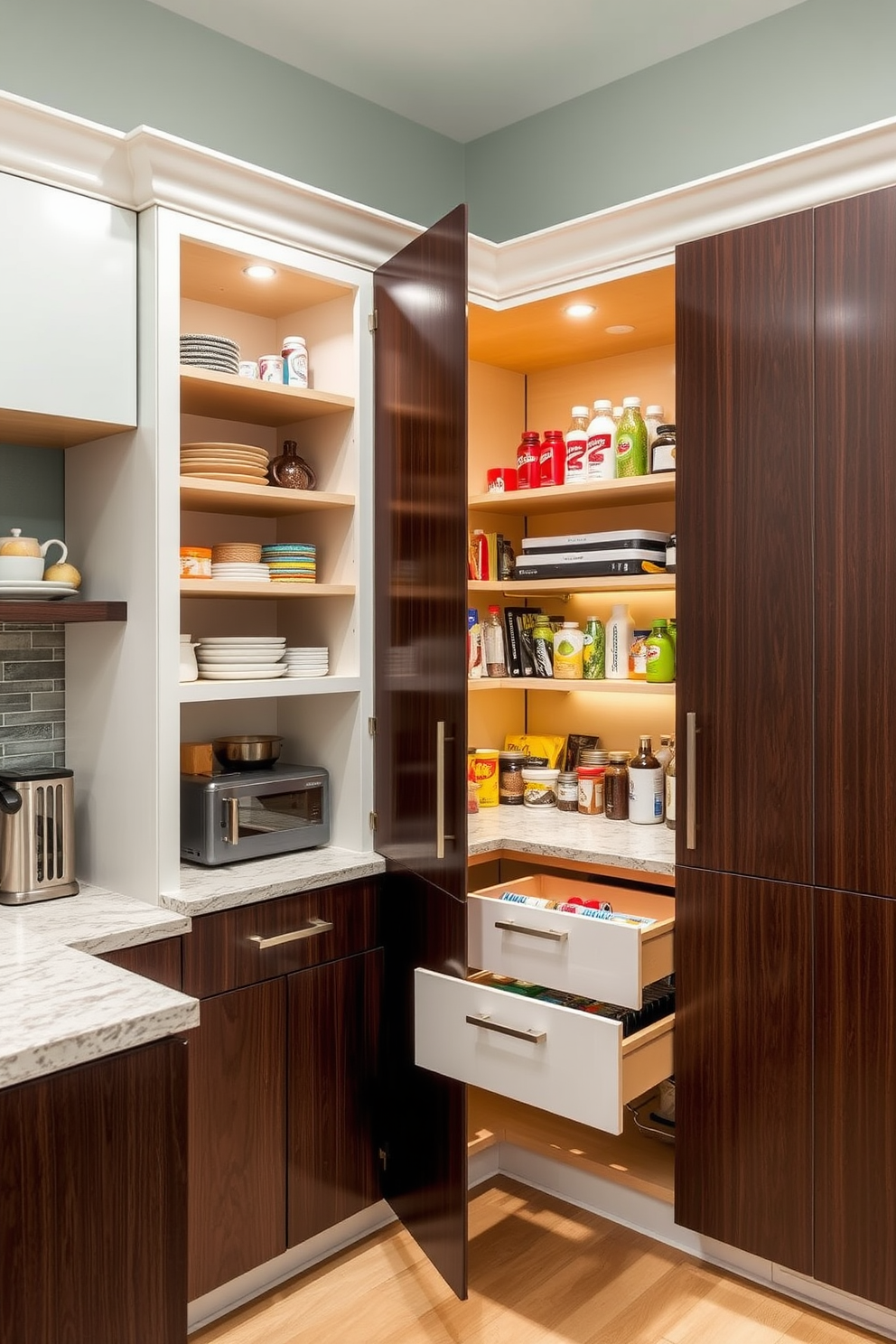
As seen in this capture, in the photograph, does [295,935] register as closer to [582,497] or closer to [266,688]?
[266,688]

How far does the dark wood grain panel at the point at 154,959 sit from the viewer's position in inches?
73.3

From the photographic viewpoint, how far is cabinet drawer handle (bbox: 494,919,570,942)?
210 centimetres

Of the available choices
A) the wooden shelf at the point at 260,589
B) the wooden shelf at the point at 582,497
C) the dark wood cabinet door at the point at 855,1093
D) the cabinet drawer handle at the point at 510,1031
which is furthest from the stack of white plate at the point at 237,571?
the dark wood cabinet door at the point at 855,1093

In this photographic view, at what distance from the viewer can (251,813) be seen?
2264mm

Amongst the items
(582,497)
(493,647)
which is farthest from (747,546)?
(493,647)

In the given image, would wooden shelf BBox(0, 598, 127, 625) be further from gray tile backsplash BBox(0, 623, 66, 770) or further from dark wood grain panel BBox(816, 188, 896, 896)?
dark wood grain panel BBox(816, 188, 896, 896)

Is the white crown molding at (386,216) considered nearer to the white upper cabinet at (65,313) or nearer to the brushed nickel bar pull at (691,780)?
the white upper cabinet at (65,313)

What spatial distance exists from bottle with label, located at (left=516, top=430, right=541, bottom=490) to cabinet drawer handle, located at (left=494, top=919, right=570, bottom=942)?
1.15 meters

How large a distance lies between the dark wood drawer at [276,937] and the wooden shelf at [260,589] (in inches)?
25.1

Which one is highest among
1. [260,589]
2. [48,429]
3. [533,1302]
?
[48,429]

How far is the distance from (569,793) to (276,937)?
0.98 m

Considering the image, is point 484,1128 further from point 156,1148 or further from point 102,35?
point 102,35

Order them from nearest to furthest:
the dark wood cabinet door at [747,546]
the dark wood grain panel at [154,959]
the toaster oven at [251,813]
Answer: the dark wood grain panel at [154,959]
the dark wood cabinet door at [747,546]
the toaster oven at [251,813]

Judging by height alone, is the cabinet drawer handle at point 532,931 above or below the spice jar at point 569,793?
below
